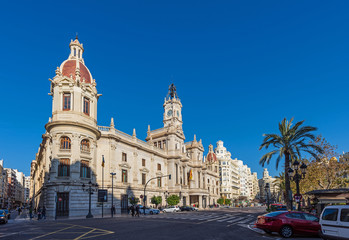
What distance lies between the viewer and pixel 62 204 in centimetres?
3528

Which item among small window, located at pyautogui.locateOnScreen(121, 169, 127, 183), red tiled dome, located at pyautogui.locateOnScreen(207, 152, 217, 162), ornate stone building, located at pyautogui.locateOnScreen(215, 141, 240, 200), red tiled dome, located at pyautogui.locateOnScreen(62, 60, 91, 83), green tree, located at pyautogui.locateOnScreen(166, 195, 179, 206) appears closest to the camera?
red tiled dome, located at pyautogui.locateOnScreen(62, 60, 91, 83)

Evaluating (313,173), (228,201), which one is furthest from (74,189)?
(228,201)

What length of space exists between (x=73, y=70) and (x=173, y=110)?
1448 inches

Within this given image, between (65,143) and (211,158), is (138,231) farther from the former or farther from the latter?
(211,158)

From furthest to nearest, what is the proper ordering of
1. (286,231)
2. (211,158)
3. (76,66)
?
(211,158)
(76,66)
(286,231)

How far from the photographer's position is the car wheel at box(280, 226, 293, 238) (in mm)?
14500

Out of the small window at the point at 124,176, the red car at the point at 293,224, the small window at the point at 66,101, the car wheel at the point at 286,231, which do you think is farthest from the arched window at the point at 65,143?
the car wheel at the point at 286,231

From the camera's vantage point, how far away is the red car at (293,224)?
14484 millimetres

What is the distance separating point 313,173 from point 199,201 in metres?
42.9

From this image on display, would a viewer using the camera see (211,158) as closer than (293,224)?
No

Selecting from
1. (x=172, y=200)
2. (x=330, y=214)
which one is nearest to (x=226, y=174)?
(x=172, y=200)

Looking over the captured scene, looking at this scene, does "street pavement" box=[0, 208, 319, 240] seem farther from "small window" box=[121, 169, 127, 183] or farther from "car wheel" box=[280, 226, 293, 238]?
"small window" box=[121, 169, 127, 183]

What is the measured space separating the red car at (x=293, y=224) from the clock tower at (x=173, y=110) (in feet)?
192

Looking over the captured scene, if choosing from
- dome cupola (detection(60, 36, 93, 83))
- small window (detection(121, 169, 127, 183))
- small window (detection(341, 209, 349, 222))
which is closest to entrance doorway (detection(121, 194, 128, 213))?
small window (detection(121, 169, 127, 183))
